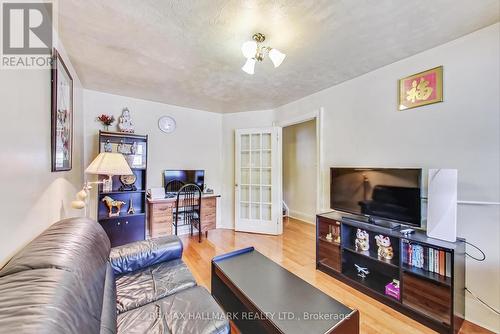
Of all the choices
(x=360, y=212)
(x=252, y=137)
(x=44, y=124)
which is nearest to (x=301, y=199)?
(x=252, y=137)

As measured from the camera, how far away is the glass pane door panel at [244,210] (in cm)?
399

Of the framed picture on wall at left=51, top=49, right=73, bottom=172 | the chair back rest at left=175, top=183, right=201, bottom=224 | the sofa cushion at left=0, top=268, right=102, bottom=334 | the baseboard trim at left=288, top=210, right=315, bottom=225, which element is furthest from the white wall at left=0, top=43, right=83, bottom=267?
the baseboard trim at left=288, top=210, right=315, bottom=225

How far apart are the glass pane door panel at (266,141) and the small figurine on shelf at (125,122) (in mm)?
2277

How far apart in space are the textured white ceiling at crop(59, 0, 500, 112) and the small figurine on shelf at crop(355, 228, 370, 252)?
186 cm

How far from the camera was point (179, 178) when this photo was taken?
3707mm

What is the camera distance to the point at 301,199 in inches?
189

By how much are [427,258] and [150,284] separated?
88.7 inches

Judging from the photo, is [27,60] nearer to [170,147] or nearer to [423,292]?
[170,147]

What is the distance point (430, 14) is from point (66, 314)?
104 inches

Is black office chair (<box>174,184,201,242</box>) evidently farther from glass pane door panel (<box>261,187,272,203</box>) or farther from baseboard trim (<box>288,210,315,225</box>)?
baseboard trim (<box>288,210,315,225</box>)

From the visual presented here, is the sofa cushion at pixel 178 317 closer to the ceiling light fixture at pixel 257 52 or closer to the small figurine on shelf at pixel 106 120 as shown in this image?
the ceiling light fixture at pixel 257 52

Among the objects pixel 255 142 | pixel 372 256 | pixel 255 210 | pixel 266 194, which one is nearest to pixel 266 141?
pixel 255 142

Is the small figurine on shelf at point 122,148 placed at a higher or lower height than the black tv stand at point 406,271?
higher

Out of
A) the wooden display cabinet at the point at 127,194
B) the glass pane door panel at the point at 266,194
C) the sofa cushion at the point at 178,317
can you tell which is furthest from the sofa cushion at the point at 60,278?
the glass pane door panel at the point at 266,194
